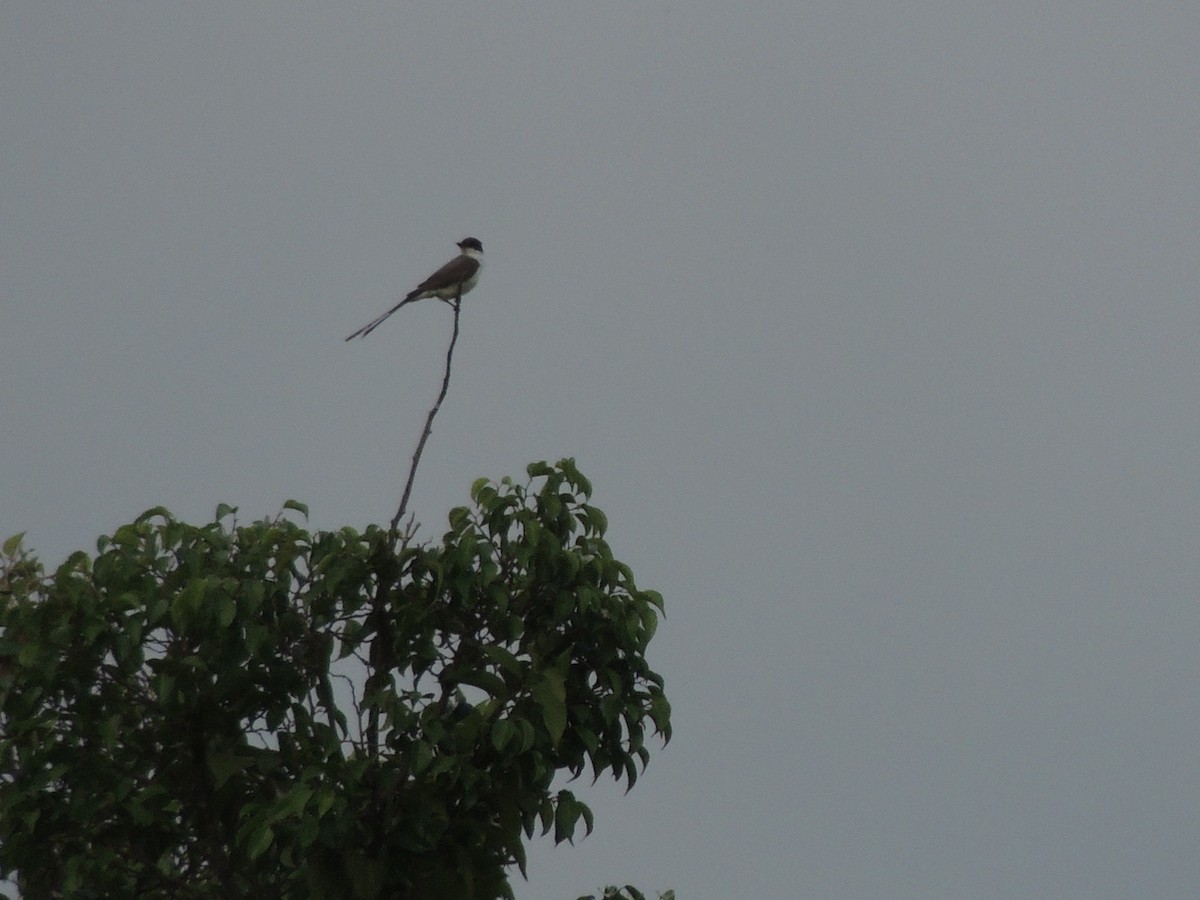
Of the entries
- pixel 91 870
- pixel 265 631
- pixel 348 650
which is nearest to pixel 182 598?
pixel 265 631

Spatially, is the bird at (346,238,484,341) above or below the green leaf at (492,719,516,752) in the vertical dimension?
above

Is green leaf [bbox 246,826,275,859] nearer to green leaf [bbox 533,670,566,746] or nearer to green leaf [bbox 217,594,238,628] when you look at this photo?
green leaf [bbox 217,594,238,628]

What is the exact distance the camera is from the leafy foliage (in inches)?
267

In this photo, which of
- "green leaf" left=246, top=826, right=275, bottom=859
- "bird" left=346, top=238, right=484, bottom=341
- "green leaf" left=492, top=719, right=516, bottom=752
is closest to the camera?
"green leaf" left=246, top=826, right=275, bottom=859

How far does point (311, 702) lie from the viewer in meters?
7.26

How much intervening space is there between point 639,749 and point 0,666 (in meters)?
2.81

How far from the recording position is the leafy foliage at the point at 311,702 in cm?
678

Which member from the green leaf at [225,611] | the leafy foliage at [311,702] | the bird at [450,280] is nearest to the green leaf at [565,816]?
the leafy foliage at [311,702]

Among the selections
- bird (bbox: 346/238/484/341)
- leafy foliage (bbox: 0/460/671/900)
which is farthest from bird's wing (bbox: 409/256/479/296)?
leafy foliage (bbox: 0/460/671/900)

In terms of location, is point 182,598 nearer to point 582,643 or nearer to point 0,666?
point 0,666

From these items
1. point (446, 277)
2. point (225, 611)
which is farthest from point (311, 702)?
point (446, 277)

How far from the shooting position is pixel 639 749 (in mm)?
7145

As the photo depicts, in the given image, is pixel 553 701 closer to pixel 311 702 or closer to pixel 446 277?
pixel 311 702

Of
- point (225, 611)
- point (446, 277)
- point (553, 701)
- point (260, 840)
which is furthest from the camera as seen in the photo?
point (446, 277)
